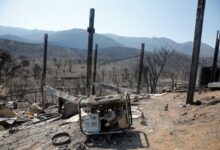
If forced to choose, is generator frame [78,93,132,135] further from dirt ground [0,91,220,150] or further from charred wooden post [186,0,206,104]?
charred wooden post [186,0,206,104]

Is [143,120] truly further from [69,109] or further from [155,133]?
[69,109]

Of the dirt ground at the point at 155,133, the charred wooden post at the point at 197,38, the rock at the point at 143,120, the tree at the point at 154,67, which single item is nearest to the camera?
the dirt ground at the point at 155,133

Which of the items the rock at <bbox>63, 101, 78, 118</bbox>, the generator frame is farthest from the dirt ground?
the rock at <bbox>63, 101, 78, 118</bbox>

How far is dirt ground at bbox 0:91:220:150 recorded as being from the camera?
20.9ft

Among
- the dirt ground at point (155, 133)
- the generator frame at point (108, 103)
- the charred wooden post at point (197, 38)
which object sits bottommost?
the dirt ground at point (155, 133)

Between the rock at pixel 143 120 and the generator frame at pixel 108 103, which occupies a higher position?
the generator frame at pixel 108 103

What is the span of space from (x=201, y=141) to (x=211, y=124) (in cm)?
99

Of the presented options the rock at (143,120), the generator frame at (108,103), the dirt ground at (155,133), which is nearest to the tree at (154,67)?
the dirt ground at (155,133)

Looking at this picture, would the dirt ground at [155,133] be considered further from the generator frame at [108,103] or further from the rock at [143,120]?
the generator frame at [108,103]

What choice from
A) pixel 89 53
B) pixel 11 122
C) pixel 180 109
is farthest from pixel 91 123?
pixel 11 122

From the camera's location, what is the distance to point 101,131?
22.9ft

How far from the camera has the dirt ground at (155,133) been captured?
6.37 meters

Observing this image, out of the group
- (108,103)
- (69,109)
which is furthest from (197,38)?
(69,109)

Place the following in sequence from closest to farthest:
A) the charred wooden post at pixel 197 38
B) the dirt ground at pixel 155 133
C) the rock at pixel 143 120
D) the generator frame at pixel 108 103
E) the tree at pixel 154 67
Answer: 1. the dirt ground at pixel 155 133
2. the generator frame at pixel 108 103
3. the rock at pixel 143 120
4. the charred wooden post at pixel 197 38
5. the tree at pixel 154 67
